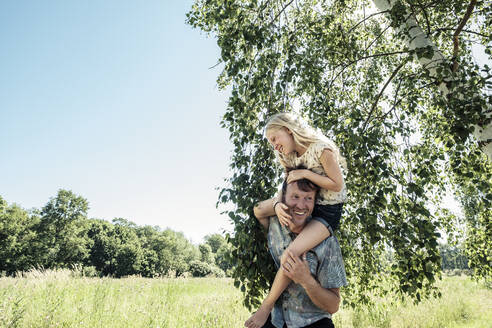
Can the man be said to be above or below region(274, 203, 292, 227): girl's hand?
below

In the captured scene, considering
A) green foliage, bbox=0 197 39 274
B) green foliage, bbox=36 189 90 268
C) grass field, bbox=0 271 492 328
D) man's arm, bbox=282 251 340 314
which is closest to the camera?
man's arm, bbox=282 251 340 314

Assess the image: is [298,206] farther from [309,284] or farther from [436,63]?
[436,63]

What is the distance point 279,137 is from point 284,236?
73cm

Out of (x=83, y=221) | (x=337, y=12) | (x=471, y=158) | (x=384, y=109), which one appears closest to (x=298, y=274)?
(x=471, y=158)

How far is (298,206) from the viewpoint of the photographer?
181 centimetres

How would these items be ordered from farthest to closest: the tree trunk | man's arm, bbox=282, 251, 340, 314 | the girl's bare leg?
the tree trunk, the girl's bare leg, man's arm, bbox=282, 251, 340, 314

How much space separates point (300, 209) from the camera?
181 cm

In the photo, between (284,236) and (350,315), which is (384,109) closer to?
(284,236)

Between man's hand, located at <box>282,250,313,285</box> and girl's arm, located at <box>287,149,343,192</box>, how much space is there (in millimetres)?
522

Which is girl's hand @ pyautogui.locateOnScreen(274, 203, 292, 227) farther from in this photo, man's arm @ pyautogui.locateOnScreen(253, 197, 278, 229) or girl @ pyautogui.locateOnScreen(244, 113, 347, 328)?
man's arm @ pyautogui.locateOnScreen(253, 197, 278, 229)

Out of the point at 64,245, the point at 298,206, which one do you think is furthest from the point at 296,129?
the point at 64,245

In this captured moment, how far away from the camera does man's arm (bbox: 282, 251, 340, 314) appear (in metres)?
1.60

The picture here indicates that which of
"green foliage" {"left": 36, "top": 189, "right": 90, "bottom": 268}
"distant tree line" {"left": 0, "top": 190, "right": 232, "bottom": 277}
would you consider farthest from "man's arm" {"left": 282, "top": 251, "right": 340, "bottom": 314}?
"green foliage" {"left": 36, "top": 189, "right": 90, "bottom": 268}

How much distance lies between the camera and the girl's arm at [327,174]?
74.0 inches
